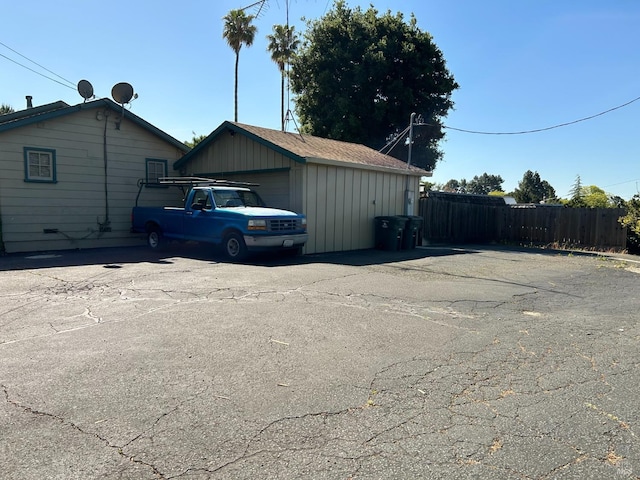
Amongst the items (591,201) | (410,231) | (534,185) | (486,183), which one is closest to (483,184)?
(486,183)

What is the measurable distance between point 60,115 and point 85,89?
1737 mm

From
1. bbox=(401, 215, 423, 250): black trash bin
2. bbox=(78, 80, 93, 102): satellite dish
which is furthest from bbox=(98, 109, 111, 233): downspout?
bbox=(401, 215, 423, 250): black trash bin

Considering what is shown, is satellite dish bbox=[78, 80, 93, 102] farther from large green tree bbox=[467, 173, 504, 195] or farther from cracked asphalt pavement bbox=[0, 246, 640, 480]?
large green tree bbox=[467, 173, 504, 195]

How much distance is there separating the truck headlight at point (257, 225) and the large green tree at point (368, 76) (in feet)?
57.6

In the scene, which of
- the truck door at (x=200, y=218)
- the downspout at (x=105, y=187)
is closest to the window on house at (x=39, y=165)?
the downspout at (x=105, y=187)

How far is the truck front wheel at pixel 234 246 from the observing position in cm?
1062

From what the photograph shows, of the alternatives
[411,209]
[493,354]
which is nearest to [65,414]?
[493,354]

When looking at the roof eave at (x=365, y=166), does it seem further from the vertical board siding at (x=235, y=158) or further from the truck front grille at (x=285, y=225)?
the truck front grille at (x=285, y=225)

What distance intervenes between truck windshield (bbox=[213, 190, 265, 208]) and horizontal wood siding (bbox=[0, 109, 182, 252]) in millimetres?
4848

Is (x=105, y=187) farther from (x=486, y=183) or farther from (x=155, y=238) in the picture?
(x=486, y=183)

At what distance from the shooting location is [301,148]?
1331 cm

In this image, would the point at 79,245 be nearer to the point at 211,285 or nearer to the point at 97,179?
the point at 97,179

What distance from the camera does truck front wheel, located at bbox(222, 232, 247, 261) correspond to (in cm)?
1062

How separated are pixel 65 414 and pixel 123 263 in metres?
7.56
